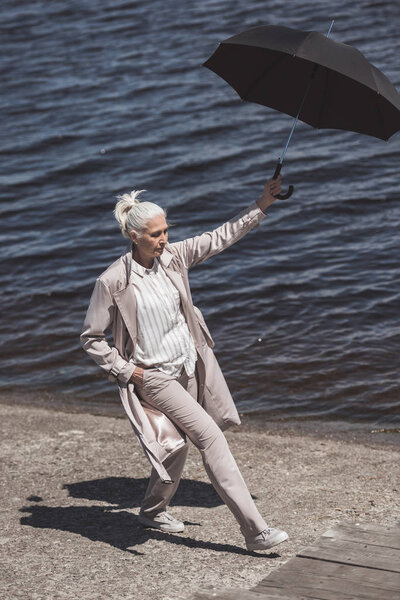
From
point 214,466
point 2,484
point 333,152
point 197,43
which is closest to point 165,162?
point 333,152

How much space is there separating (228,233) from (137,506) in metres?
1.97

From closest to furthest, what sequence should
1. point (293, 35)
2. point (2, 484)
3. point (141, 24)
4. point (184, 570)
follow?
point (184, 570), point (293, 35), point (2, 484), point (141, 24)

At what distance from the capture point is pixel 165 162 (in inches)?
657

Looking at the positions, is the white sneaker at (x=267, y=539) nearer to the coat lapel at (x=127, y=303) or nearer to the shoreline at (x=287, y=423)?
the coat lapel at (x=127, y=303)

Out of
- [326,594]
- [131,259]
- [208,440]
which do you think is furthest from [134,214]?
[326,594]

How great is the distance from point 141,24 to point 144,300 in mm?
18712

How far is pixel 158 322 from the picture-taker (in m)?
5.96

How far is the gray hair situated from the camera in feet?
19.1

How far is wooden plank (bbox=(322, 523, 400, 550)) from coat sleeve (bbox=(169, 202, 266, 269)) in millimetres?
1676

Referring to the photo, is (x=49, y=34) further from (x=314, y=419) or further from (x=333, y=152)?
(x=314, y=419)

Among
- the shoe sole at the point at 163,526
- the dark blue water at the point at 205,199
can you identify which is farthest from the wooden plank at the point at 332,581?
the dark blue water at the point at 205,199

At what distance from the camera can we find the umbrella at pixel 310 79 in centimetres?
606

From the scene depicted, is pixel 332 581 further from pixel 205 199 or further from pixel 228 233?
pixel 205 199

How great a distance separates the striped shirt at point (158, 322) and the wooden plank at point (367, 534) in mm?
1243
